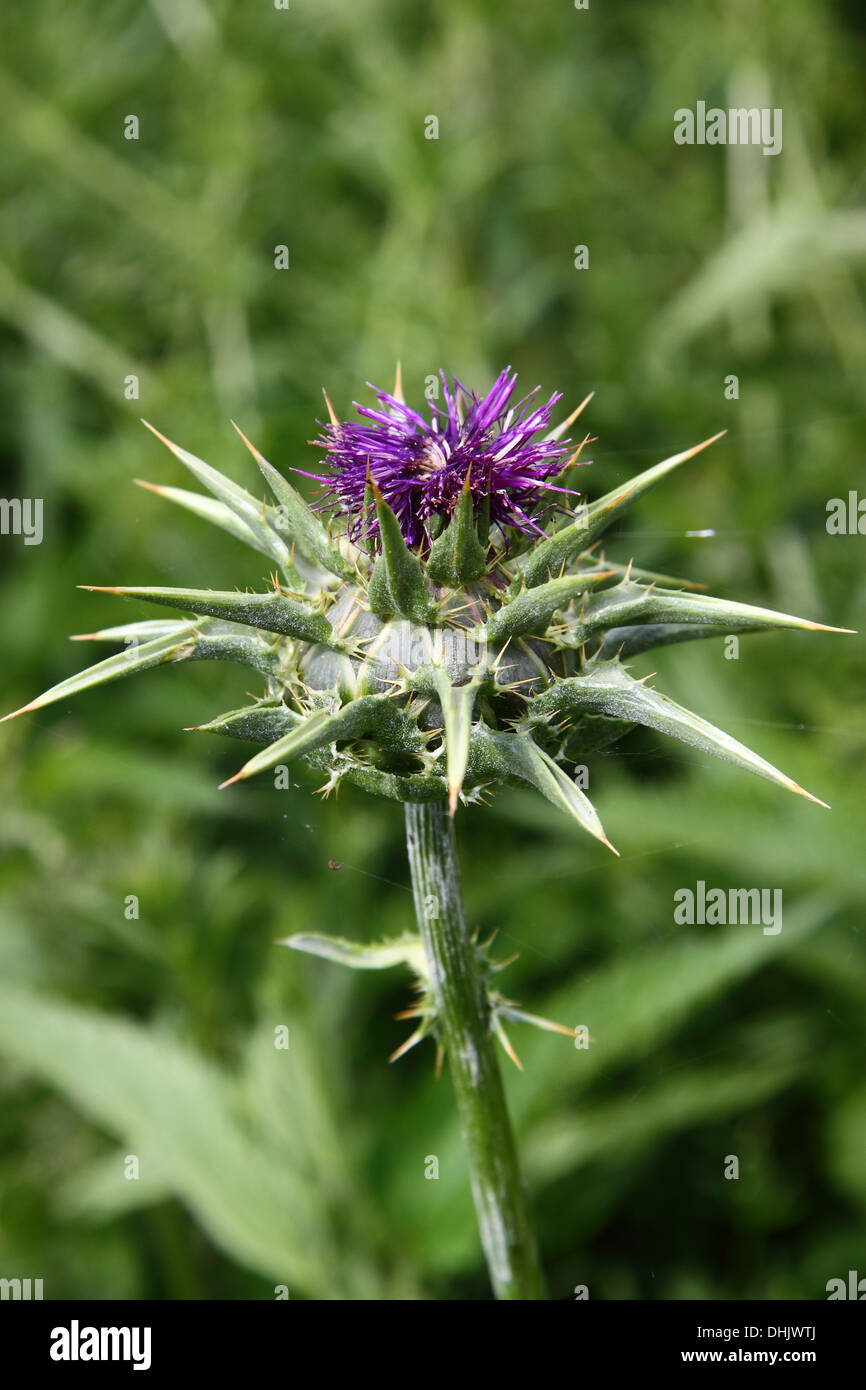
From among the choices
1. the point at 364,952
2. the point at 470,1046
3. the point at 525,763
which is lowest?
the point at 470,1046

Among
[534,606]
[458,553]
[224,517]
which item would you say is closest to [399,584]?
[458,553]

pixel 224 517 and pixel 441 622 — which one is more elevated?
pixel 224 517

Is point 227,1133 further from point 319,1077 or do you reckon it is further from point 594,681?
point 594,681

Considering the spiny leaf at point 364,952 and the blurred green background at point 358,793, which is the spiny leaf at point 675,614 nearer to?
the blurred green background at point 358,793

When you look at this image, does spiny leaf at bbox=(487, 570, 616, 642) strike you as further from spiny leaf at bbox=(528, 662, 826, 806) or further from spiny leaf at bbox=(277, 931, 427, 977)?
spiny leaf at bbox=(277, 931, 427, 977)

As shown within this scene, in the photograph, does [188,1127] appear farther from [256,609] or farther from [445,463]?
[445,463]
